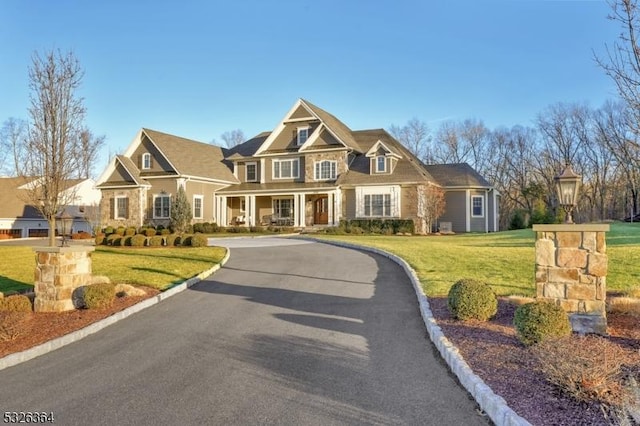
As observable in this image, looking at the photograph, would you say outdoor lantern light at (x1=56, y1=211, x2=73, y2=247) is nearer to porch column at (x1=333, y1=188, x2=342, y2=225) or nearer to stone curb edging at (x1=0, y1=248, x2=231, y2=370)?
stone curb edging at (x1=0, y1=248, x2=231, y2=370)

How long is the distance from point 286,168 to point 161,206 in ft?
30.3

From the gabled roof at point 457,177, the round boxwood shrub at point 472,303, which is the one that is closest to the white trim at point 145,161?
the gabled roof at point 457,177

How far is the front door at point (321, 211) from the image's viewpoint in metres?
33.1

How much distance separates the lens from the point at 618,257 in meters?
13.4

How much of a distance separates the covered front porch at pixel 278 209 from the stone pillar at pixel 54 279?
72.4 feet

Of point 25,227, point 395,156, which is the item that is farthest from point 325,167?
point 25,227

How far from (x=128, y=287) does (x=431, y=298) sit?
6.68 m

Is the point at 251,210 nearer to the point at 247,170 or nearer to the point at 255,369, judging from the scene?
the point at 247,170

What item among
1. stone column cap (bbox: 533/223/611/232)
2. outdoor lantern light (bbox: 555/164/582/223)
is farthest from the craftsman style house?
stone column cap (bbox: 533/223/611/232)

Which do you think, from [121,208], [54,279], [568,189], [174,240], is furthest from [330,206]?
[568,189]

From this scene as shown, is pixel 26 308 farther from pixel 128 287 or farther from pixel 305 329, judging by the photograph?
pixel 305 329

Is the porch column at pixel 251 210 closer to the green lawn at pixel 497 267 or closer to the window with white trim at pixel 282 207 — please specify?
the window with white trim at pixel 282 207

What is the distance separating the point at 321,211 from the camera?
111 ft

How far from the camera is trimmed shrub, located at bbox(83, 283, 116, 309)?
29.4 feet
